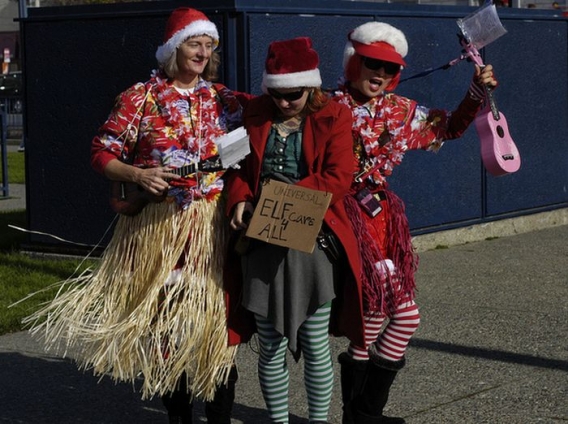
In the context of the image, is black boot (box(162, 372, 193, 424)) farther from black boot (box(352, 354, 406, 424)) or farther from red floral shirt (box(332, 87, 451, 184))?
red floral shirt (box(332, 87, 451, 184))

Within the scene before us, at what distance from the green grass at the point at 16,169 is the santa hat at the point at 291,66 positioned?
354 inches

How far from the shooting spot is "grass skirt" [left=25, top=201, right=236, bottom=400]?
4699mm

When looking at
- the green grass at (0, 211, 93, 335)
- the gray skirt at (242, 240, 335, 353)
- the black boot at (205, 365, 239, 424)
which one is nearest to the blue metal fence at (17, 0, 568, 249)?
the green grass at (0, 211, 93, 335)

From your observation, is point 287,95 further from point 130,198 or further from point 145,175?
point 130,198

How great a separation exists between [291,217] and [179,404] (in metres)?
1.05

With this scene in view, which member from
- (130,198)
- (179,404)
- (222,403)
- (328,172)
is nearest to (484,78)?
(328,172)

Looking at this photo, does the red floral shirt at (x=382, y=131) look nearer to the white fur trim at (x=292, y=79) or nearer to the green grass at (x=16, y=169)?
the white fur trim at (x=292, y=79)

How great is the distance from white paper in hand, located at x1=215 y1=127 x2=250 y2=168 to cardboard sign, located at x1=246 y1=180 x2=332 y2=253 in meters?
0.19

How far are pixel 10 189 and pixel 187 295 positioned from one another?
9.74m

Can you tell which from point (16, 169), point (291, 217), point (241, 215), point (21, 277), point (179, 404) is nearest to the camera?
point (291, 217)

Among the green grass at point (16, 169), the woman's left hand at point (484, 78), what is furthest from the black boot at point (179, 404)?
the green grass at point (16, 169)

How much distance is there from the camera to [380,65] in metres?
4.76

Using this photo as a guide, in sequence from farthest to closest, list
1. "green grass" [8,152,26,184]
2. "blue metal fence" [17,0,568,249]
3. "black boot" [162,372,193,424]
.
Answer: "green grass" [8,152,26,184], "blue metal fence" [17,0,568,249], "black boot" [162,372,193,424]

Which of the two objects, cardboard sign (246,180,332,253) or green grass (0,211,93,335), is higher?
cardboard sign (246,180,332,253)
